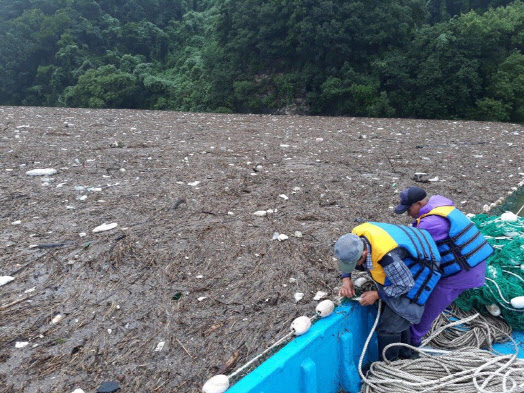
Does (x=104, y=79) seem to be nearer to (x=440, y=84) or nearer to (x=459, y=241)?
(x=440, y=84)

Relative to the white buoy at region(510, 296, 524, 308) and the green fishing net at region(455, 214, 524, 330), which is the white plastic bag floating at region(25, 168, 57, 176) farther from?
the white buoy at region(510, 296, 524, 308)

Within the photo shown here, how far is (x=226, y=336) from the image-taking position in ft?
7.24

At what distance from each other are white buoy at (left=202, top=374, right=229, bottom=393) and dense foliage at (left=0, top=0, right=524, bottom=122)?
1580 cm

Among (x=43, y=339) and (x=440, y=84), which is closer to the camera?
(x=43, y=339)

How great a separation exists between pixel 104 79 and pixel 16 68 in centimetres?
1014

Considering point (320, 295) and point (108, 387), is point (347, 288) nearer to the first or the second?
point (320, 295)

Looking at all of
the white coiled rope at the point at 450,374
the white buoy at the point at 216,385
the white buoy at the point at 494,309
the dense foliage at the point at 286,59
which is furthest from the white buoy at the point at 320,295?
the dense foliage at the point at 286,59

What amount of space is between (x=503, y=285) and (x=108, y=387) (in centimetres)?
233

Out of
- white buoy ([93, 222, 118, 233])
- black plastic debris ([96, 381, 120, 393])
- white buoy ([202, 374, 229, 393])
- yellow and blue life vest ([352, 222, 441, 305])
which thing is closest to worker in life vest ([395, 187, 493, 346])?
yellow and blue life vest ([352, 222, 441, 305])

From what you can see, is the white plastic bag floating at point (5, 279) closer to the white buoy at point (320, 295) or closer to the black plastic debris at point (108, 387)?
the black plastic debris at point (108, 387)

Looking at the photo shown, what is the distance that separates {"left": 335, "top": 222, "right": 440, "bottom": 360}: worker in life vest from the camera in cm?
201

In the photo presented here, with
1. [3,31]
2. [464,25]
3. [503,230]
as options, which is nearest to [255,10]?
[464,25]

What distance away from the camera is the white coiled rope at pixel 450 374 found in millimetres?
1983

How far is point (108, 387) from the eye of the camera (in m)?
1.86
